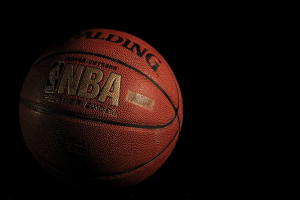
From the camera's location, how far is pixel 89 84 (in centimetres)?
78

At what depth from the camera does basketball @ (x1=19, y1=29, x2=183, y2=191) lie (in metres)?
0.78

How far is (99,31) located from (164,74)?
29 cm

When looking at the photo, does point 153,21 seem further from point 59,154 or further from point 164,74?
point 59,154

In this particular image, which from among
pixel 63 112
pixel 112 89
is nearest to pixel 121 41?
pixel 112 89

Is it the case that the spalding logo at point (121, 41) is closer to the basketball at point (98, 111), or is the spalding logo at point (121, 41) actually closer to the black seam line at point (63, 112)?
the basketball at point (98, 111)

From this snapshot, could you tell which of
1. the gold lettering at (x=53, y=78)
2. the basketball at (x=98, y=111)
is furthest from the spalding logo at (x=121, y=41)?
the gold lettering at (x=53, y=78)

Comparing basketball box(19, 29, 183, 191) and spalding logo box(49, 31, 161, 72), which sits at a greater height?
spalding logo box(49, 31, 161, 72)

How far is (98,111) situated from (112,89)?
80 millimetres

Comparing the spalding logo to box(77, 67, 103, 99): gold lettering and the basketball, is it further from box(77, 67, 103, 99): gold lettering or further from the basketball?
box(77, 67, 103, 99): gold lettering

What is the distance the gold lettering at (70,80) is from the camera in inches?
30.7

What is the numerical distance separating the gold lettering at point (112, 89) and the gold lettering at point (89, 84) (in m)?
0.02

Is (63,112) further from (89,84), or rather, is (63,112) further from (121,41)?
(121,41)

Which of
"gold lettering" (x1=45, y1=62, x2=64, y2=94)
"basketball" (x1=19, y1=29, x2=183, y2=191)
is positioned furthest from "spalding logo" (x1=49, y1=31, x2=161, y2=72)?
"gold lettering" (x1=45, y1=62, x2=64, y2=94)

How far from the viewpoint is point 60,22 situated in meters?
Answer: 1.38
